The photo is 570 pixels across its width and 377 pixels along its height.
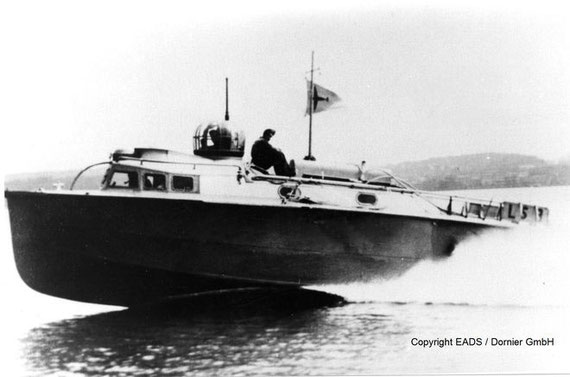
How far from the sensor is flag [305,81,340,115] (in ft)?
39.1

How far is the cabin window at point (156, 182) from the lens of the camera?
10008mm

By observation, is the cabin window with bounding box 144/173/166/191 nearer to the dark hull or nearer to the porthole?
the dark hull

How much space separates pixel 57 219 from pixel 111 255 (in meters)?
0.99

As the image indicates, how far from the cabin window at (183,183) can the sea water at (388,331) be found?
2.04m

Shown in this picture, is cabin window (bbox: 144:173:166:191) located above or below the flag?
below

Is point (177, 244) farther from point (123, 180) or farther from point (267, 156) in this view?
point (267, 156)

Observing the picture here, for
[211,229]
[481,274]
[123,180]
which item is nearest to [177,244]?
[211,229]

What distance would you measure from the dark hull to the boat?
0.05ft

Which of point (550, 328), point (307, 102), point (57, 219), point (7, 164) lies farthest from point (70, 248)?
point (550, 328)

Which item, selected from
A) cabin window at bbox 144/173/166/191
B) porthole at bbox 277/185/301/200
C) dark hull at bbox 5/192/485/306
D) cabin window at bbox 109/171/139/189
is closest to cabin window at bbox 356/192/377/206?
dark hull at bbox 5/192/485/306

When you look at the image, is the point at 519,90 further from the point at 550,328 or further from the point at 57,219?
the point at 57,219

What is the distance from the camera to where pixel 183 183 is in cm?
1012

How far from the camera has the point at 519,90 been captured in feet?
35.5

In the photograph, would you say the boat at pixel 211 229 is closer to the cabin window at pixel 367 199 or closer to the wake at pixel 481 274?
the cabin window at pixel 367 199
